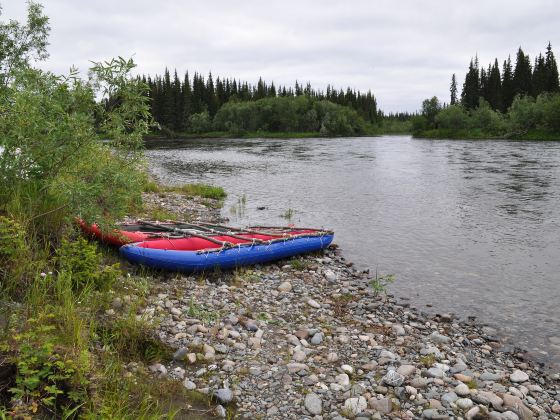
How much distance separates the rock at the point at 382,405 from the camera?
5203 mm

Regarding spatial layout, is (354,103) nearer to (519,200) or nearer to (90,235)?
(519,200)

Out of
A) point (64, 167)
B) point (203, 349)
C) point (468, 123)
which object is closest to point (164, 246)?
point (64, 167)

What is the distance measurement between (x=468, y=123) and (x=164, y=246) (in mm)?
83805

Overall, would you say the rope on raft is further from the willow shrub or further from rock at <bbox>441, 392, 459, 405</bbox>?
rock at <bbox>441, 392, 459, 405</bbox>

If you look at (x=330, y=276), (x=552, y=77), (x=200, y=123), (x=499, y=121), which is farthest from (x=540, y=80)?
(x=330, y=276)

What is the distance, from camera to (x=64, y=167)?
7.26m

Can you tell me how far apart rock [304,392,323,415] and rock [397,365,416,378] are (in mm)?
1364

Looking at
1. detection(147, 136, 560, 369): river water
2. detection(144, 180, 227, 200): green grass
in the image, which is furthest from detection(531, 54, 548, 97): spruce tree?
detection(144, 180, 227, 200): green grass

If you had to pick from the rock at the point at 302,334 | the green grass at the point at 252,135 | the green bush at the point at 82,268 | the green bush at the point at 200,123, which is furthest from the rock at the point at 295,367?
the green bush at the point at 200,123

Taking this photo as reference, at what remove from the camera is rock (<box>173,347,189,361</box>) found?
19.7ft

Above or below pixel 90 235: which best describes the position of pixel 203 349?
below

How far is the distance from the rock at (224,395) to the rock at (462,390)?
281cm

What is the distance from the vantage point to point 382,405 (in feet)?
17.3

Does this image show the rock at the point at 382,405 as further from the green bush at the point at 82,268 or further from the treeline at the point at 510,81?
the treeline at the point at 510,81
